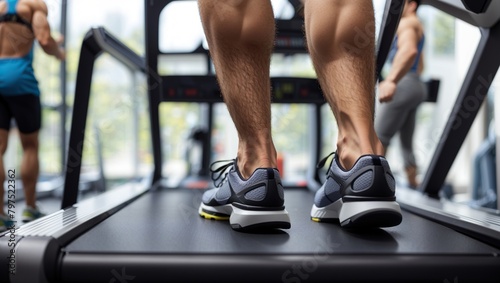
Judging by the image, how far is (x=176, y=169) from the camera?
5.17 metres

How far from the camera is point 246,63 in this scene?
1.05m

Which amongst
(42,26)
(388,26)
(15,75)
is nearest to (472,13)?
(388,26)

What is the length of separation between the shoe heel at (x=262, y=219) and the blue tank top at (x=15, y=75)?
1558 millimetres

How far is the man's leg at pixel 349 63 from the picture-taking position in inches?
39.4


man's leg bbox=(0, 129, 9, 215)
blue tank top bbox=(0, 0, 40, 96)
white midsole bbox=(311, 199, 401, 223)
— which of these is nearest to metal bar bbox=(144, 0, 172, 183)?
blue tank top bbox=(0, 0, 40, 96)

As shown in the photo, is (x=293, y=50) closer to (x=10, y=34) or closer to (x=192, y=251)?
(x=10, y=34)

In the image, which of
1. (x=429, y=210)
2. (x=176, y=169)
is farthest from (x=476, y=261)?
(x=176, y=169)

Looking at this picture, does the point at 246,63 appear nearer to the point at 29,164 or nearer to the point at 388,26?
the point at 388,26

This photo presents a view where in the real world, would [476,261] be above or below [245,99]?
below

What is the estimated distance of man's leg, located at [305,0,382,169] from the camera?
1002 millimetres

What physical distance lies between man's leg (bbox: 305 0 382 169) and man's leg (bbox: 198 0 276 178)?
0.13m

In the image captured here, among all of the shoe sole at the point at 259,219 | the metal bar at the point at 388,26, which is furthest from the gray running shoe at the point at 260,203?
the metal bar at the point at 388,26

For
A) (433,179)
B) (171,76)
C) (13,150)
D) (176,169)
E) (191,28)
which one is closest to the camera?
A: (433,179)

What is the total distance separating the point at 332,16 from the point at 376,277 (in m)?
0.58
